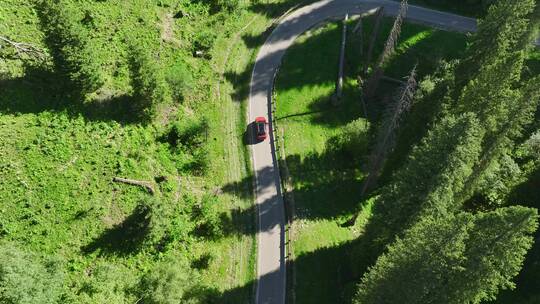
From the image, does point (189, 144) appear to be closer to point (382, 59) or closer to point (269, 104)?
point (269, 104)

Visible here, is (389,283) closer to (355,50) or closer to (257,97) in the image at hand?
(257,97)

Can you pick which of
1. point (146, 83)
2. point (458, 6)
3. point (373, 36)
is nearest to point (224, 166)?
point (146, 83)

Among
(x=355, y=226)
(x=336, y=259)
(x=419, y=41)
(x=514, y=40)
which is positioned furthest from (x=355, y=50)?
(x=336, y=259)

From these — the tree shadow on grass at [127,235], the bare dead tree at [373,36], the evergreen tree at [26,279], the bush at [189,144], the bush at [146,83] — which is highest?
the bare dead tree at [373,36]

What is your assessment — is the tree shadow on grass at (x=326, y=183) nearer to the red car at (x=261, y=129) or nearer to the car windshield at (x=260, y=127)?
the red car at (x=261, y=129)

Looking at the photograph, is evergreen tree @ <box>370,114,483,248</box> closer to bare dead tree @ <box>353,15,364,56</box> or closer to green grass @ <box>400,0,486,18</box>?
bare dead tree @ <box>353,15,364,56</box>

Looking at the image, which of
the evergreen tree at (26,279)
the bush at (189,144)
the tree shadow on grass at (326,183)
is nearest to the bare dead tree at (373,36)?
the tree shadow on grass at (326,183)

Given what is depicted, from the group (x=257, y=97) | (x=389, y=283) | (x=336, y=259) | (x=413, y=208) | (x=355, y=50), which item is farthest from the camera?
(x=355, y=50)

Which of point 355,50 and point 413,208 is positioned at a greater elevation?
point 355,50
